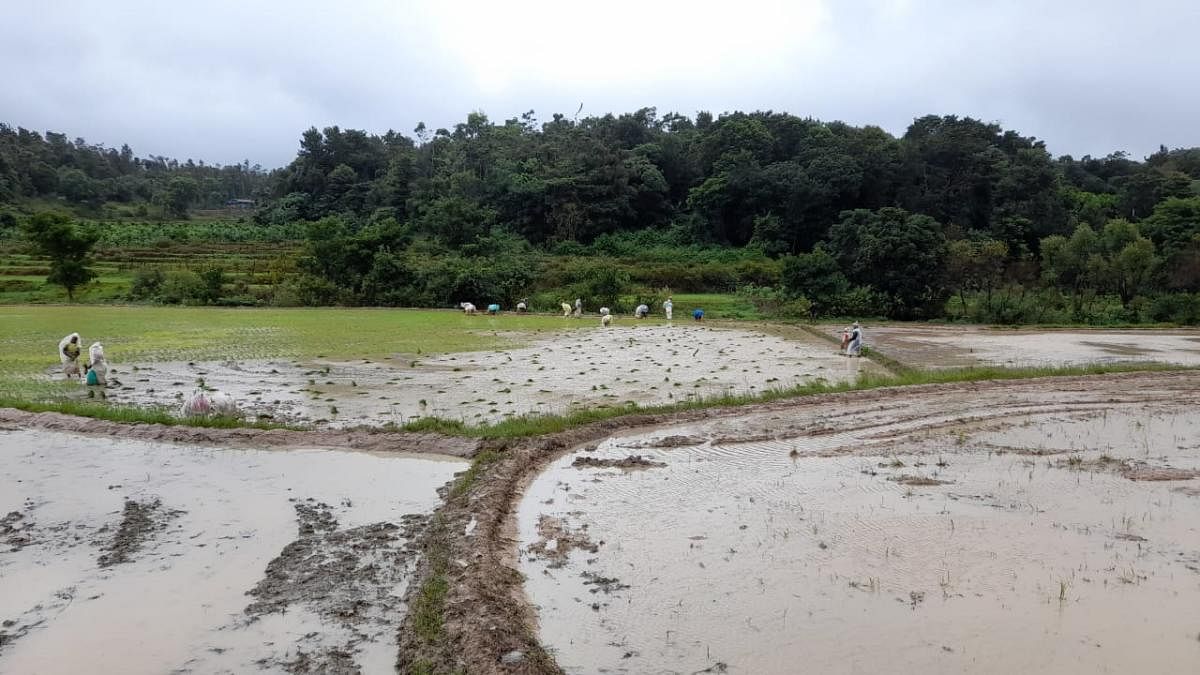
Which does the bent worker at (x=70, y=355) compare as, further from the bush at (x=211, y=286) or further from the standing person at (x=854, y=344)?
the bush at (x=211, y=286)

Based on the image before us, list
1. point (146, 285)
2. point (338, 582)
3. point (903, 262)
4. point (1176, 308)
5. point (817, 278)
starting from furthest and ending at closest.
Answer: point (146, 285), point (817, 278), point (903, 262), point (1176, 308), point (338, 582)

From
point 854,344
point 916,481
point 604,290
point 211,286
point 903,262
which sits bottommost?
point 916,481

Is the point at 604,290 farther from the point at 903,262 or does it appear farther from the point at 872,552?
the point at 872,552

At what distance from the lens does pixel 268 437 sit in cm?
1023

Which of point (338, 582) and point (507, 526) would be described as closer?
point (338, 582)

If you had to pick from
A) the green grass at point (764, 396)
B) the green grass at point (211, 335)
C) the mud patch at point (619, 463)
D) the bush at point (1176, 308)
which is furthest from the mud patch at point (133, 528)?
the bush at point (1176, 308)

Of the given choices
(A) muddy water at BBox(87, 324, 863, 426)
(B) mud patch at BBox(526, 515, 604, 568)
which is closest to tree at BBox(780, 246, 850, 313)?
(A) muddy water at BBox(87, 324, 863, 426)

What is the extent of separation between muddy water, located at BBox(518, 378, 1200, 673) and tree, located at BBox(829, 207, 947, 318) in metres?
18.9

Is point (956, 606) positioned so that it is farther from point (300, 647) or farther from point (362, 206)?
point (362, 206)

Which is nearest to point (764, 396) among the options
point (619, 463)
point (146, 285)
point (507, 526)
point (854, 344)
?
point (619, 463)

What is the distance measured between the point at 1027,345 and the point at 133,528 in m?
21.3

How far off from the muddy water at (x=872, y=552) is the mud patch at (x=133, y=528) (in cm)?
349

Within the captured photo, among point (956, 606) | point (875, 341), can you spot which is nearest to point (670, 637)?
point (956, 606)

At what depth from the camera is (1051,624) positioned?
16.8 ft
